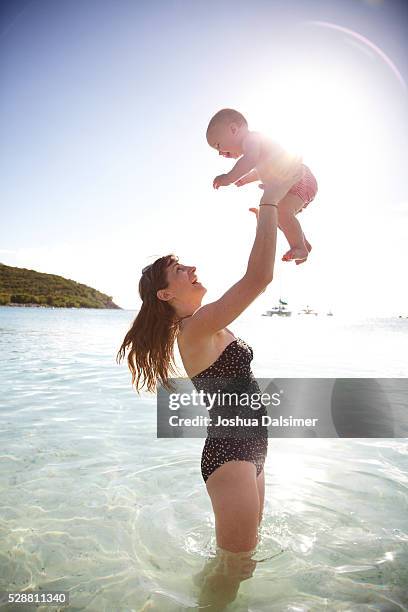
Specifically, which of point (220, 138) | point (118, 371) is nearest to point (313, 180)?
point (220, 138)

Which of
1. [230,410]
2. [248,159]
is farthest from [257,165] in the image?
[230,410]

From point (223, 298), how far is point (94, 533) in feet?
9.08

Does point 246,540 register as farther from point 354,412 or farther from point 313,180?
point 354,412

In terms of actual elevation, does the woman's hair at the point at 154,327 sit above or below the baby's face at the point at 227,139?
below

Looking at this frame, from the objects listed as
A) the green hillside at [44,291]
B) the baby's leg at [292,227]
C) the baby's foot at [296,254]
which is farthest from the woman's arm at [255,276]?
the green hillside at [44,291]

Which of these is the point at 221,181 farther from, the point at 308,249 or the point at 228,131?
the point at 308,249

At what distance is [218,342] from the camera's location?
2812 millimetres

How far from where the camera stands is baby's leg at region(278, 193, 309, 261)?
9.86 ft

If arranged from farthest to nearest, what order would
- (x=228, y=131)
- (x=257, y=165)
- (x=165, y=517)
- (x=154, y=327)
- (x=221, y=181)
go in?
1. (x=165, y=517)
2. (x=228, y=131)
3. (x=154, y=327)
4. (x=221, y=181)
5. (x=257, y=165)

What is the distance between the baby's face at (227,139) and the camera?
312 centimetres

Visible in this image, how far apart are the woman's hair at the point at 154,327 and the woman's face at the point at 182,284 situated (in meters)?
0.04

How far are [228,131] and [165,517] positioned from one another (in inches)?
144

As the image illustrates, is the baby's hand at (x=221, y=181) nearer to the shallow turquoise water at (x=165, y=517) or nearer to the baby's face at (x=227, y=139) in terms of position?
the baby's face at (x=227, y=139)

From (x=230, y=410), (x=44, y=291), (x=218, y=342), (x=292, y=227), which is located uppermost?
(x=44, y=291)
